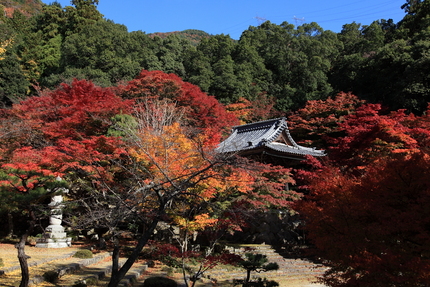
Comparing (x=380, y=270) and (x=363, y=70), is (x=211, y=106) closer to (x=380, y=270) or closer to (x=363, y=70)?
(x=363, y=70)

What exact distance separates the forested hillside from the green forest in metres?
0.13

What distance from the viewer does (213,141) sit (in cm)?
1338

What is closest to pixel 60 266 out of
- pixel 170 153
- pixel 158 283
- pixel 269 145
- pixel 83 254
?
pixel 83 254

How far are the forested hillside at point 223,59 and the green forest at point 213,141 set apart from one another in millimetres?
134

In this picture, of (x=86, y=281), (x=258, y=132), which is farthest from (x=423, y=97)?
(x=86, y=281)

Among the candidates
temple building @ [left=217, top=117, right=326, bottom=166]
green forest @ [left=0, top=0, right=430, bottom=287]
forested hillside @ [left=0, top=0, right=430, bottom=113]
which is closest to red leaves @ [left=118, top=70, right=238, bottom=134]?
green forest @ [left=0, top=0, right=430, bottom=287]

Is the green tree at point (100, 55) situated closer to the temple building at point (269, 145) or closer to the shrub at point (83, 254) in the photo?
the temple building at point (269, 145)

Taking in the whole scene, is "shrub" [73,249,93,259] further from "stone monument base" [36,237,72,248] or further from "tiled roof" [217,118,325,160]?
"tiled roof" [217,118,325,160]

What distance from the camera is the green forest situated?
17.5 feet

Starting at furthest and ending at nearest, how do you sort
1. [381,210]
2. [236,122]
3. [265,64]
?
[265,64] → [236,122] → [381,210]

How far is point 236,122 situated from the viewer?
22.3 m

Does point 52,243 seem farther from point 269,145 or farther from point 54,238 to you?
point 269,145

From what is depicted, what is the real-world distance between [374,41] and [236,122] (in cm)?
1660

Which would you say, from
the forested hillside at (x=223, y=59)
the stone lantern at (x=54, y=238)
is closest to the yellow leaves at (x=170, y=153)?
the stone lantern at (x=54, y=238)
